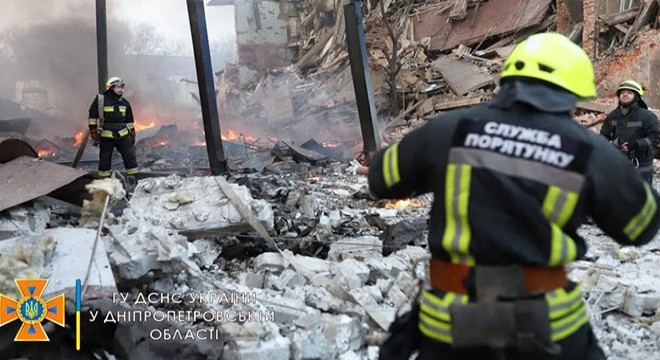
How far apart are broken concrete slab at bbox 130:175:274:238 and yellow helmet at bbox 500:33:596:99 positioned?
3.19m

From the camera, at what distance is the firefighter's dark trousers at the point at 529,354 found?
156 centimetres

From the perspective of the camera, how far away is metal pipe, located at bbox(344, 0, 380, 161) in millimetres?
7758

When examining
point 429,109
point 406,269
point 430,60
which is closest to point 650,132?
point 406,269

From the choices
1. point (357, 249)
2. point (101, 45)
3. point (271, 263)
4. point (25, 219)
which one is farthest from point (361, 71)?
point (25, 219)

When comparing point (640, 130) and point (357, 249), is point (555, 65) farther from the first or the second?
point (640, 130)

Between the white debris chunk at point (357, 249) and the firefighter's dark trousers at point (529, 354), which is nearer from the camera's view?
the firefighter's dark trousers at point (529, 354)

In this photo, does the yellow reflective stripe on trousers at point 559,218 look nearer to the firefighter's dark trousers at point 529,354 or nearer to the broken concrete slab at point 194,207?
the firefighter's dark trousers at point 529,354

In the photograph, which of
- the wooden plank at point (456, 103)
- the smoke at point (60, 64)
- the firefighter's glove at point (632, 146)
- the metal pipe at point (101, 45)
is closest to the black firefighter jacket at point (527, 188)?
the firefighter's glove at point (632, 146)

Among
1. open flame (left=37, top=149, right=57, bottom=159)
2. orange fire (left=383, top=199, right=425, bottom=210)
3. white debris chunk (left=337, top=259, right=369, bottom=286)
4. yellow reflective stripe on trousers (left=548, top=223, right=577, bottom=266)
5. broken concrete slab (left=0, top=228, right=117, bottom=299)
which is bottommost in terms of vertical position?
orange fire (left=383, top=199, right=425, bottom=210)

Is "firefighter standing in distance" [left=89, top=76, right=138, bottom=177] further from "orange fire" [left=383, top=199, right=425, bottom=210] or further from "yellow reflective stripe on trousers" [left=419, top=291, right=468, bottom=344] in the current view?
"yellow reflective stripe on trousers" [left=419, top=291, right=468, bottom=344]

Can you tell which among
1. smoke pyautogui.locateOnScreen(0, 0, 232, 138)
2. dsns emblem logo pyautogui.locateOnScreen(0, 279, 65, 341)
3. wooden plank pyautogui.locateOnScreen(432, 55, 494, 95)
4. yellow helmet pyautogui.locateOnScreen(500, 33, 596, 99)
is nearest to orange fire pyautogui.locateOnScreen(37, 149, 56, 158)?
smoke pyautogui.locateOnScreen(0, 0, 232, 138)

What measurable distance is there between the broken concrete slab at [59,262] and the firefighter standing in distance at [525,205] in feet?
6.39

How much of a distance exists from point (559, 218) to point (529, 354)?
1.40 feet

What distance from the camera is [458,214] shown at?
1.56 meters
